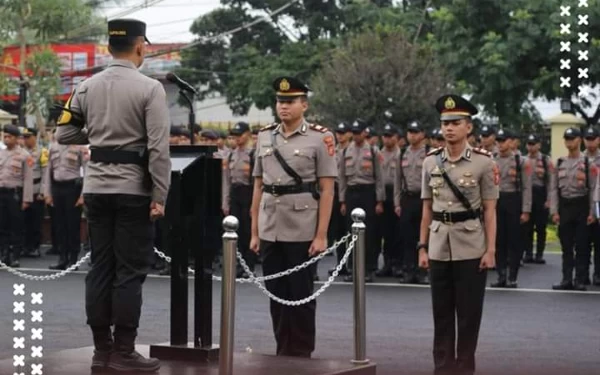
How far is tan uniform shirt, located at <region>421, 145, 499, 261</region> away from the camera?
9.65 metres

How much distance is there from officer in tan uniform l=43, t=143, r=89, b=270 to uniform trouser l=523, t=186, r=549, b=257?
5.87 meters

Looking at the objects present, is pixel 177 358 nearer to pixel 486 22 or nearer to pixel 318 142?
pixel 318 142

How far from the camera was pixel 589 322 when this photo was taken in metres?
13.2

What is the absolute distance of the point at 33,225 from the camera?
2144 cm

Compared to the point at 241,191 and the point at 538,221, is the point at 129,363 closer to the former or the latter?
the point at 241,191

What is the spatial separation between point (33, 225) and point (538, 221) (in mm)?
7433

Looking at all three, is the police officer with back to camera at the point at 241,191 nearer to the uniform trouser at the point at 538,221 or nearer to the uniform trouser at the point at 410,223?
the uniform trouser at the point at 410,223

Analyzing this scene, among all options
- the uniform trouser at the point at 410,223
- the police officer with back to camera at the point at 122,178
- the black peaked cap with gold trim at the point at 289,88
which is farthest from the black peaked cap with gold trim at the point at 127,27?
the uniform trouser at the point at 410,223

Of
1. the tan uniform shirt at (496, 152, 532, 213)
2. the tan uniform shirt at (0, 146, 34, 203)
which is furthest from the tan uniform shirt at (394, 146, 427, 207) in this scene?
the tan uniform shirt at (0, 146, 34, 203)

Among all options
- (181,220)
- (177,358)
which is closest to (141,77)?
(181,220)

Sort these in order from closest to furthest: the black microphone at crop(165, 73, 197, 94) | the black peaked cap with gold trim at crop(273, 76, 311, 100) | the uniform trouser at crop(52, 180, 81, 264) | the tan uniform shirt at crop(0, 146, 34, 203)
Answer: the black microphone at crop(165, 73, 197, 94) < the black peaked cap with gold trim at crop(273, 76, 311, 100) < the uniform trouser at crop(52, 180, 81, 264) < the tan uniform shirt at crop(0, 146, 34, 203)

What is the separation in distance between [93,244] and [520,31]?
20258 mm

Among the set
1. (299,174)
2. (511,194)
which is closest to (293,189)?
(299,174)

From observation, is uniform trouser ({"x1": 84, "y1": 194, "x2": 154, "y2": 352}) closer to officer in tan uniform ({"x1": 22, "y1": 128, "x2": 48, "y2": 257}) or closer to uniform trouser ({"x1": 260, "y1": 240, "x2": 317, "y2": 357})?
uniform trouser ({"x1": 260, "y1": 240, "x2": 317, "y2": 357})
